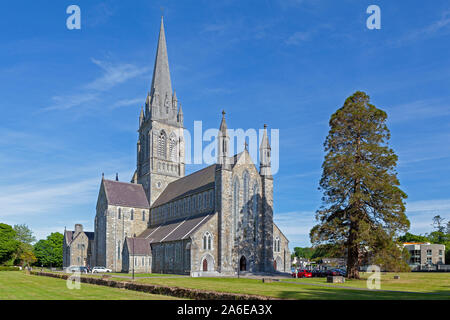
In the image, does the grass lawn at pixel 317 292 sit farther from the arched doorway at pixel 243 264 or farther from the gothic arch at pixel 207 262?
the arched doorway at pixel 243 264

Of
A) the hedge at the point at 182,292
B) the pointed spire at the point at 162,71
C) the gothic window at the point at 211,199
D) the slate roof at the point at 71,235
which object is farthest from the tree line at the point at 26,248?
the hedge at the point at 182,292

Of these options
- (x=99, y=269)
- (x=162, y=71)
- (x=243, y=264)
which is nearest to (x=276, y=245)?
(x=243, y=264)

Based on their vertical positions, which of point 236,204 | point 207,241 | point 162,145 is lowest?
point 207,241

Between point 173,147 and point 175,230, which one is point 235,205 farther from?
point 173,147

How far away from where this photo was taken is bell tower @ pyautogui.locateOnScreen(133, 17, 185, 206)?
266ft

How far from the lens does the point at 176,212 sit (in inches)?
2758

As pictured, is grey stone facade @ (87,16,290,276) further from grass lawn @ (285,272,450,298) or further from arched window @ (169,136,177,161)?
grass lawn @ (285,272,450,298)

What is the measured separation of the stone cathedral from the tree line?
890 inches

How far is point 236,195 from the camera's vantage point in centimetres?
5916

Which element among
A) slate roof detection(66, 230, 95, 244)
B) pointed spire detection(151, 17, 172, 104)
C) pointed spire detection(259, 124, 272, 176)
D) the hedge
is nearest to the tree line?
slate roof detection(66, 230, 95, 244)

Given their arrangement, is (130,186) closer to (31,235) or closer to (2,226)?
(2,226)

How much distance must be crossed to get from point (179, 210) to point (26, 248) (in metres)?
54.4

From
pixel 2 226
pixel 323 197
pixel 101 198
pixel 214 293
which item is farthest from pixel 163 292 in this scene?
pixel 2 226

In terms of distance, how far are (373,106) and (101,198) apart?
52.4 metres
